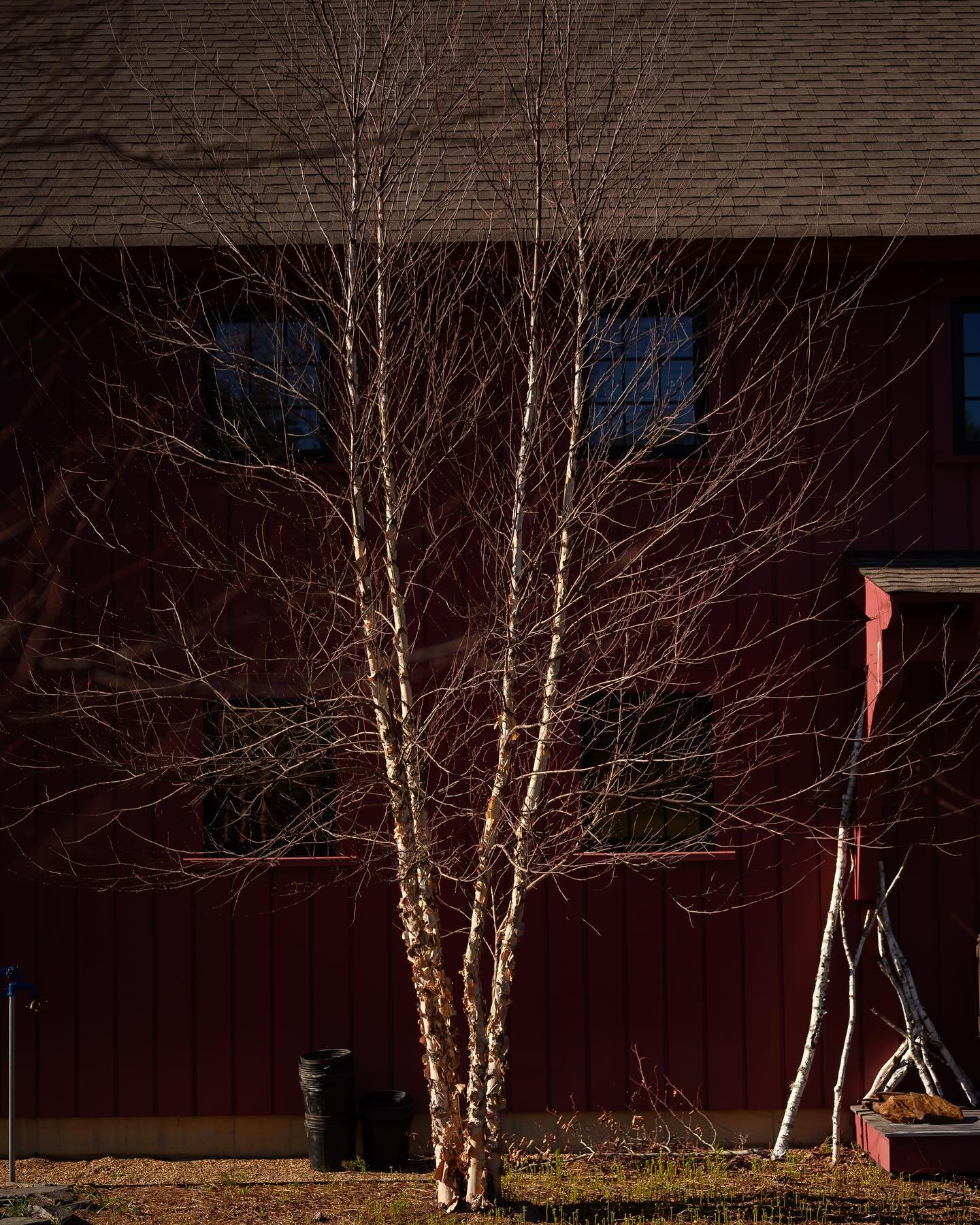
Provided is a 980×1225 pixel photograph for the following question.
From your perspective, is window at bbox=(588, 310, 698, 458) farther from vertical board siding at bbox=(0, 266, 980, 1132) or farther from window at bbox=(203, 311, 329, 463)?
window at bbox=(203, 311, 329, 463)

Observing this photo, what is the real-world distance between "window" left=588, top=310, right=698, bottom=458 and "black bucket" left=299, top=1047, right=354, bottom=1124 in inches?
159

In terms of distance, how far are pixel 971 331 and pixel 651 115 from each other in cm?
269

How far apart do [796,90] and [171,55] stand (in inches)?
191

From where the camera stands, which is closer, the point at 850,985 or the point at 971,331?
the point at 850,985

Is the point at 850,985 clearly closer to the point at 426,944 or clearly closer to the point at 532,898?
the point at 532,898

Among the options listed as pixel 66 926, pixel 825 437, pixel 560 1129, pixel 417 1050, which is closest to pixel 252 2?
pixel 825 437

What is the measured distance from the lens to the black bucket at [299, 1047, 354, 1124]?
297 inches

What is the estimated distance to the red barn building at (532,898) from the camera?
793 centimetres

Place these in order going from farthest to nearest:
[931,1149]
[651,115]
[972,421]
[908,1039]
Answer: [651,115], [972,421], [908,1039], [931,1149]

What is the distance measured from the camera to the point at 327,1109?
24.8 ft

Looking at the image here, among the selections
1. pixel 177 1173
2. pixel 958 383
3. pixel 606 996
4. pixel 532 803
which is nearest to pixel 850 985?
pixel 606 996

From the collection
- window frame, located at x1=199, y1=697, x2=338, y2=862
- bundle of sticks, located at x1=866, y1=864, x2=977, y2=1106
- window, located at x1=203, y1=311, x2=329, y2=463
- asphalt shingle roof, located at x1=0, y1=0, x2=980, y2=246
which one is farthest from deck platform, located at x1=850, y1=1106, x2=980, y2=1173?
asphalt shingle roof, located at x1=0, y1=0, x2=980, y2=246

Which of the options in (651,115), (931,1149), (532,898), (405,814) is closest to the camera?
(405,814)

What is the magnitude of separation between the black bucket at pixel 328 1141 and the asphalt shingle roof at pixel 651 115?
5358mm
